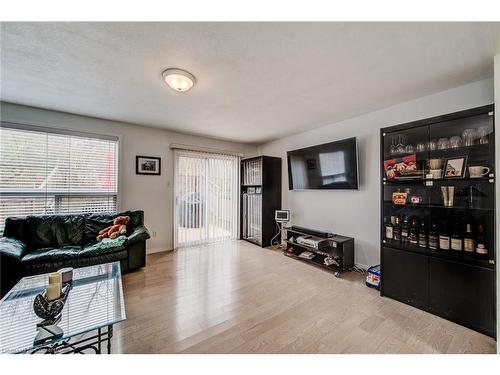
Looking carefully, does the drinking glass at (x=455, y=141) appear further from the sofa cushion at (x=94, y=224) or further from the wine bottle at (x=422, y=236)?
the sofa cushion at (x=94, y=224)

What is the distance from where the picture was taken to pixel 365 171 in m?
2.88

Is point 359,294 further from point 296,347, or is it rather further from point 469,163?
point 469,163

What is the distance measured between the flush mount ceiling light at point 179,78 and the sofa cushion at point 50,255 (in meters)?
2.27

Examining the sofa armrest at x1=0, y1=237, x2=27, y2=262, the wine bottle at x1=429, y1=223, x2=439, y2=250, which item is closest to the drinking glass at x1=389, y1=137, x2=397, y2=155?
the wine bottle at x1=429, y1=223, x2=439, y2=250

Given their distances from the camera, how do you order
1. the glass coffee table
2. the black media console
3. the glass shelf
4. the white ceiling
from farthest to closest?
the black media console, the glass shelf, the white ceiling, the glass coffee table

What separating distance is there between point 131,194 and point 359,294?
372cm

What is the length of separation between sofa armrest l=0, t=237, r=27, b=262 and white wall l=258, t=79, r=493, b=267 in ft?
12.8

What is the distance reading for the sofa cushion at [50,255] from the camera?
2.15 m

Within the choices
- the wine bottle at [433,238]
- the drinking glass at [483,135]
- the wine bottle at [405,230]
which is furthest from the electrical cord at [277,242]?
the drinking glass at [483,135]

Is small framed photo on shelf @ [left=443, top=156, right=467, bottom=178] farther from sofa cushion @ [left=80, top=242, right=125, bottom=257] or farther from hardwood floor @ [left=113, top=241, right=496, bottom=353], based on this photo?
sofa cushion @ [left=80, top=242, right=125, bottom=257]

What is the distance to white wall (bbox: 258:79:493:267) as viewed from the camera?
7.09 ft
